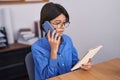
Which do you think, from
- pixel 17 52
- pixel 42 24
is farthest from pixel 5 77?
pixel 42 24

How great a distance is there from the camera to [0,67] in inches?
78.9

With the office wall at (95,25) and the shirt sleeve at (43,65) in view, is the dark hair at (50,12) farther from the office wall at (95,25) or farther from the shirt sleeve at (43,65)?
the office wall at (95,25)

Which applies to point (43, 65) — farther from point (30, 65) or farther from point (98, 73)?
point (98, 73)

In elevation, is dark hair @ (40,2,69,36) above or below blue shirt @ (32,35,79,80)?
above

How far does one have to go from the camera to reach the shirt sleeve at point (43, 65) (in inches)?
50.1

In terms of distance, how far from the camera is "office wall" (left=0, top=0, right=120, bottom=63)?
2.79 metres

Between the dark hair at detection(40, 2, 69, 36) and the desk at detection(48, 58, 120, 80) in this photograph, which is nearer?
the desk at detection(48, 58, 120, 80)

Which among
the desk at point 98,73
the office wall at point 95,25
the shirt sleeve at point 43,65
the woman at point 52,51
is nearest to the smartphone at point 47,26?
the woman at point 52,51

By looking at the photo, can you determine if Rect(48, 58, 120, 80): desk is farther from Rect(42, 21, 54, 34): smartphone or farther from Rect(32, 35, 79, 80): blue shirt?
Rect(42, 21, 54, 34): smartphone

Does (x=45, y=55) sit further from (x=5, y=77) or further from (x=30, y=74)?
(x=5, y=77)

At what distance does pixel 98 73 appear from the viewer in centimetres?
124

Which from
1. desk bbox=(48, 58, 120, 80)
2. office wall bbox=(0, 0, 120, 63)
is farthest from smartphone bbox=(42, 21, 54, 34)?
office wall bbox=(0, 0, 120, 63)

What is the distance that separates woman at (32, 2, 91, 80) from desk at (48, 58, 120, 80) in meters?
0.06

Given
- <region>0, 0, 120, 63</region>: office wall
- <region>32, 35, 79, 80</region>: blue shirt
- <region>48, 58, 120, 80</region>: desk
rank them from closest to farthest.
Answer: <region>48, 58, 120, 80</region>: desk
<region>32, 35, 79, 80</region>: blue shirt
<region>0, 0, 120, 63</region>: office wall
